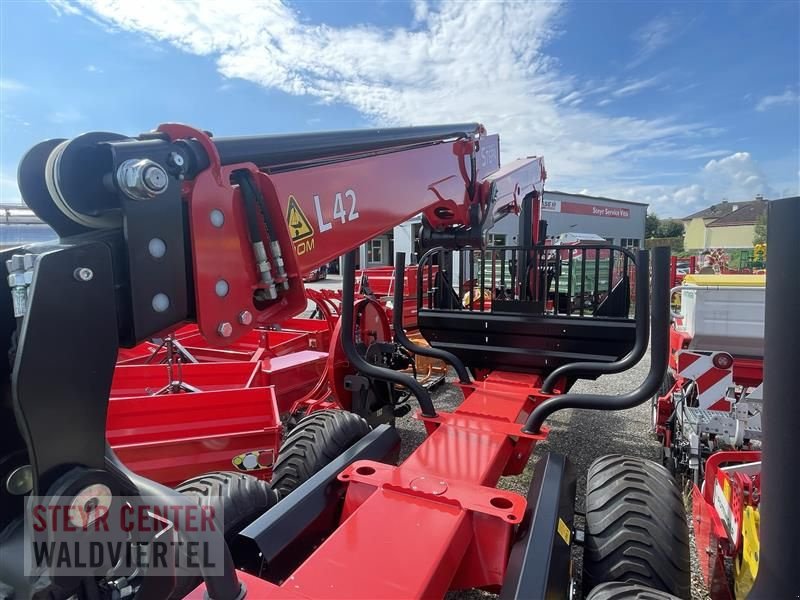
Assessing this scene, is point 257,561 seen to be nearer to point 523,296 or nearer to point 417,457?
point 417,457

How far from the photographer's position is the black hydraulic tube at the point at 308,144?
4.75 feet

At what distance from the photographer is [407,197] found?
2434mm

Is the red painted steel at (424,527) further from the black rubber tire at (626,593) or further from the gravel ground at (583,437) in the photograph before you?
the gravel ground at (583,437)

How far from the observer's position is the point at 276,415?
11.4 feet

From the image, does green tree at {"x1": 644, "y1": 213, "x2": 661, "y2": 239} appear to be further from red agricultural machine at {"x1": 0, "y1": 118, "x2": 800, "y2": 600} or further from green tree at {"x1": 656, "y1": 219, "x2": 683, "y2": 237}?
red agricultural machine at {"x1": 0, "y1": 118, "x2": 800, "y2": 600}

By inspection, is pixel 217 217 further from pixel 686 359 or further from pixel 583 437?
pixel 583 437

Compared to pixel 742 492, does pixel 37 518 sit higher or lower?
higher

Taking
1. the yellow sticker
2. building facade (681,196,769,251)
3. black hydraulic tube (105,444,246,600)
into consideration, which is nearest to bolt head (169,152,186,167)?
black hydraulic tube (105,444,246,600)

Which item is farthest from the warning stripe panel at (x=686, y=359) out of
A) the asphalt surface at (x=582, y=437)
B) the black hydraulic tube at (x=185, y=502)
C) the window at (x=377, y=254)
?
the window at (x=377, y=254)

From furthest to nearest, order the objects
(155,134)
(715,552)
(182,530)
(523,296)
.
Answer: (523,296)
(715,552)
(155,134)
(182,530)

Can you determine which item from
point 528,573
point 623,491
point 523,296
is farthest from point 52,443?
point 523,296

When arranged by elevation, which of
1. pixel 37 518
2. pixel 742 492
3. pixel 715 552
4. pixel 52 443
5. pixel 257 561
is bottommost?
pixel 715 552

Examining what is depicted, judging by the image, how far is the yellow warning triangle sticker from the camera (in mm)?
1643

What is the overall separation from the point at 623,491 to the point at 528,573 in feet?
2.63
